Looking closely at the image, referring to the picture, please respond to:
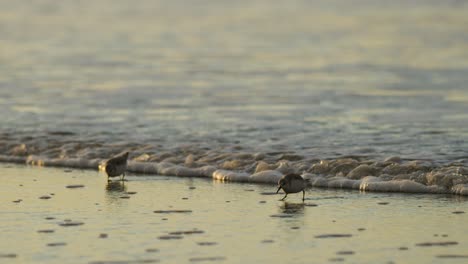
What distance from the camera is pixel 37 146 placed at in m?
18.0

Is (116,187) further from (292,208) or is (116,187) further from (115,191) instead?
(292,208)

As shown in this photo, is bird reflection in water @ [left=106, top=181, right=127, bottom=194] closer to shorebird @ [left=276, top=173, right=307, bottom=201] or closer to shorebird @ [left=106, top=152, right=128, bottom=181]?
shorebird @ [left=106, top=152, right=128, bottom=181]

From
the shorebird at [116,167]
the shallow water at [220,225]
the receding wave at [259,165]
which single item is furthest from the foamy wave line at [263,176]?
the shorebird at [116,167]

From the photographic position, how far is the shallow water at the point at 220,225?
10.5m

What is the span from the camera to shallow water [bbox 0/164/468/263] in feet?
→ 34.4

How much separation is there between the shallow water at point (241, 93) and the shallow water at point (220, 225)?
1.43 m

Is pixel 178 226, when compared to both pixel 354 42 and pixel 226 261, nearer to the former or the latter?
pixel 226 261

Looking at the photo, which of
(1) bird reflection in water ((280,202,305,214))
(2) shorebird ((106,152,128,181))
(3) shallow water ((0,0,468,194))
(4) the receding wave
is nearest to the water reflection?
(2) shorebird ((106,152,128,181))

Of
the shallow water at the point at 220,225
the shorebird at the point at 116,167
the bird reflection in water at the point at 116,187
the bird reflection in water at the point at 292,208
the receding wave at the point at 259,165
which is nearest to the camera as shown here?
the shallow water at the point at 220,225

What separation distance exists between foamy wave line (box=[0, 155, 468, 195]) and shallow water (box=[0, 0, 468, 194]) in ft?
0.25

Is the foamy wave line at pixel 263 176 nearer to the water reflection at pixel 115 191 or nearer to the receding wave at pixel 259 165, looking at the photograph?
the receding wave at pixel 259 165

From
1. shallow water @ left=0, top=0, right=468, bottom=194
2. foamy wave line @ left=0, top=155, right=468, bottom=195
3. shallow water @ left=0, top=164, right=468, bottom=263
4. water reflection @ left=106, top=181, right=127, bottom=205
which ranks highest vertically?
shallow water @ left=0, top=0, right=468, bottom=194

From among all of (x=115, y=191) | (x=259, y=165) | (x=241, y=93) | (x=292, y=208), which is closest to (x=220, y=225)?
(x=292, y=208)

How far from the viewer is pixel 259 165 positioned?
51.1ft
